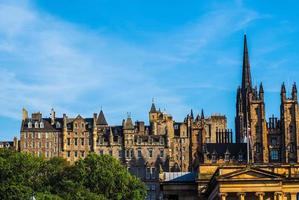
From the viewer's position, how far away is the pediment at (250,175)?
111m

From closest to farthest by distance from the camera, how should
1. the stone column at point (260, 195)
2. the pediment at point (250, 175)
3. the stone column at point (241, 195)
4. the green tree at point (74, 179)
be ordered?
the pediment at point (250, 175)
the stone column at point (260, 195)
the stone column at point (241, 195)
the green tree at point (74, 179)

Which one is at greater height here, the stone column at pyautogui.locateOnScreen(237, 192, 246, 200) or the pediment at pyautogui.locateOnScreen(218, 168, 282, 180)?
the pediment at pyautogui.locateOnScreen(218, 168, 282, 180)

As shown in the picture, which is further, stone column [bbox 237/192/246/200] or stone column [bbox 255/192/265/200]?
stone column [bbox 237/192/246/200]

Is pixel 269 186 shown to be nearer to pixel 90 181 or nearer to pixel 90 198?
pixel 90 198

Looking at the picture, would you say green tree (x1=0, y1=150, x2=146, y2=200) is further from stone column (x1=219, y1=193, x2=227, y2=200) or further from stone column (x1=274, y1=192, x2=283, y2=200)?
stone column (x1=274, y1=192, x2=283, y2=200)

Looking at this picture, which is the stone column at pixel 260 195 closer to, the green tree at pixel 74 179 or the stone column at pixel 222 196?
the stone column at pixel 222 196

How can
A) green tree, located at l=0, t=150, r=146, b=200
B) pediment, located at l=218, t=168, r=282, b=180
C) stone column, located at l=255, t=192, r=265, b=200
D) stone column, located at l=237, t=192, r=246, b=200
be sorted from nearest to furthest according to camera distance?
pediment, located at l=218, t=168, r=282, b=180, stone column, located at l=255, t=192, r=265, b=200, stone column, located at l=237, t=192, r=246, b=200, green tree, located at l=0, t=150, r=146, b=200

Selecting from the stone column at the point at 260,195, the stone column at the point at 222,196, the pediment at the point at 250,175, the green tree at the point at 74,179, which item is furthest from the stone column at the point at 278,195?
the green tree at the point at 74,179

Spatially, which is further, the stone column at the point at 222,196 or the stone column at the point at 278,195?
the stone column at the point at 222,196

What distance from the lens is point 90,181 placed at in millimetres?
191750

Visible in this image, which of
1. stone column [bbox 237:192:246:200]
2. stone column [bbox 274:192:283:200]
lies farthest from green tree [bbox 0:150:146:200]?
stone column [bbox 274:192:283:200]

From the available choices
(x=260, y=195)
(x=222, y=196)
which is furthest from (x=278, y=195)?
(x=222, y=196)

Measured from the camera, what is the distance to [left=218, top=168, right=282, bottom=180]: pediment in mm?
110688

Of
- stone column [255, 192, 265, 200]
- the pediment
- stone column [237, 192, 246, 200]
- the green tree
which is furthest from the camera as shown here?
the green tree
